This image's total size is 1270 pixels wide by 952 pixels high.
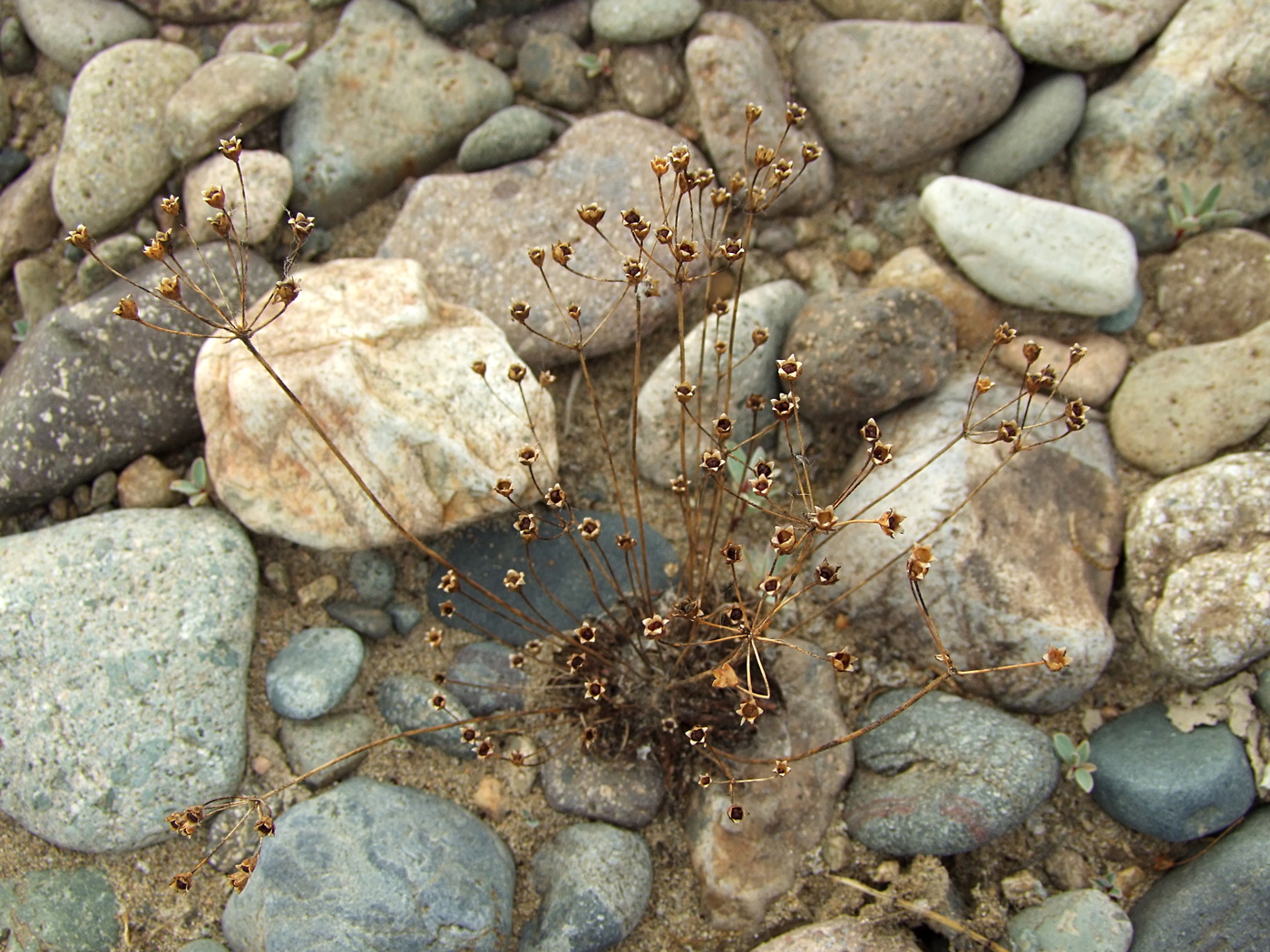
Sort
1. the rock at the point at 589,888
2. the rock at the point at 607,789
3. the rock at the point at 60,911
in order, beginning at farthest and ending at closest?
the rock at the point at 607,789 → the rock at the point at 60,911 → the rock at the point at 589,888

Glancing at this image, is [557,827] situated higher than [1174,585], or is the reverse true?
[1174,585]

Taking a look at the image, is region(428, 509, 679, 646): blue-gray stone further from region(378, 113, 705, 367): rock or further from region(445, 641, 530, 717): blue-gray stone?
region(378, 113, 705, 367): rock

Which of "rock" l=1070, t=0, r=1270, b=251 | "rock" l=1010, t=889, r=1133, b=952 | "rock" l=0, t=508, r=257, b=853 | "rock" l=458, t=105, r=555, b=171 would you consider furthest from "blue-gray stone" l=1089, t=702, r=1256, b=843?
"rock" l=458, t=105, r=555, b=171

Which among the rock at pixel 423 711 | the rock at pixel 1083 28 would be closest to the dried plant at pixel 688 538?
the rock at pixel 423 711

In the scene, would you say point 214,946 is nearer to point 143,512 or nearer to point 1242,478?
point 143,512

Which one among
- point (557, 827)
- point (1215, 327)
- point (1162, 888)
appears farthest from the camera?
point (1215, 327)

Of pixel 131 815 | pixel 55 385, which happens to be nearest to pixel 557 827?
pixel 131 815

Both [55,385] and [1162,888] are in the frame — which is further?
[55,385]

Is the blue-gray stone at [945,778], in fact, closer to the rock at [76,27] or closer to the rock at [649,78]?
the rock at [649,78]
